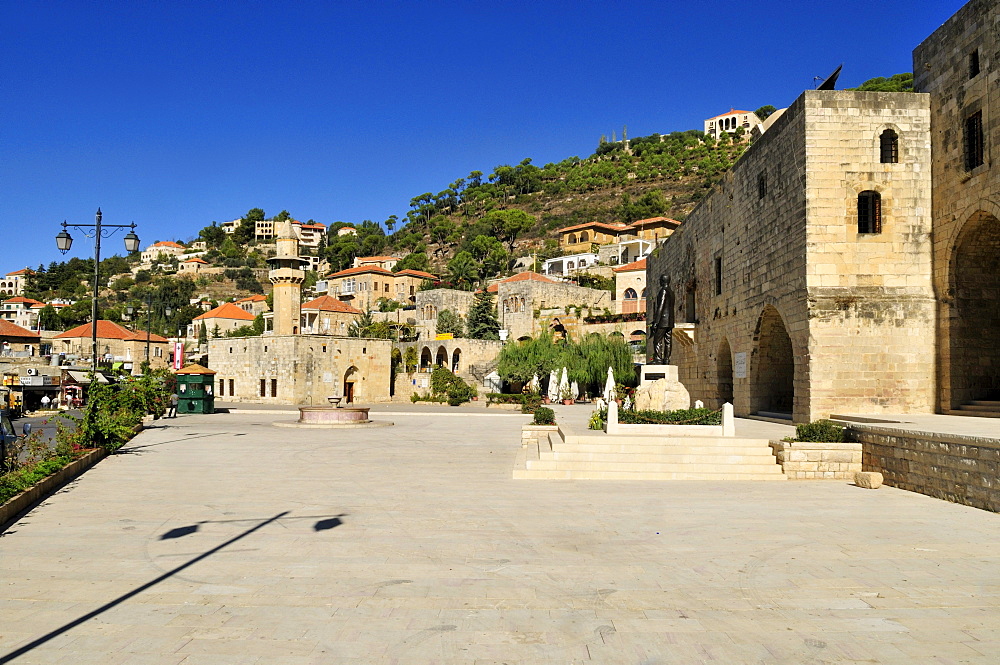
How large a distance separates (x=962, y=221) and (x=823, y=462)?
596 cm

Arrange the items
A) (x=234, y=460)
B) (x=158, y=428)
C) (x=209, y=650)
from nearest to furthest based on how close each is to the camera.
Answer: (x=209, y=650) < (x=234, y=460) < (x=158, y=428)

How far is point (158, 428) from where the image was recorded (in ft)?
77.0

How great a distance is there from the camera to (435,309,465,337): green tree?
2237 inches

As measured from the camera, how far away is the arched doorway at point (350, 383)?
143 ft

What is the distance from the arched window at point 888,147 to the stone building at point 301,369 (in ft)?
107

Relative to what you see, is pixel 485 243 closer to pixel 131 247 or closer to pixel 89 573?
pixel 131 247

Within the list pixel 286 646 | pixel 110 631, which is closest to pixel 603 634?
pixel 286 646

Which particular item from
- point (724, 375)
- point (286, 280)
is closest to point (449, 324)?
point (286, 280)

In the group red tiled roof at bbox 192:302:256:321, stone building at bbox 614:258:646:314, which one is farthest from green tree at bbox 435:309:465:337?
red tiled roof at bbox 192:302:256:321

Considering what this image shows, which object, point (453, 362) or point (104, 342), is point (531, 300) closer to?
point (453, 362)

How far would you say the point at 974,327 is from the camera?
15.0 metres

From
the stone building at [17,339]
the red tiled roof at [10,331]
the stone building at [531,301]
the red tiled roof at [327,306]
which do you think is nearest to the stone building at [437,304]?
the stone building at [531,301]

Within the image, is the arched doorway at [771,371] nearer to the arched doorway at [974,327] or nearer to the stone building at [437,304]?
the arched doorway at [974,327]

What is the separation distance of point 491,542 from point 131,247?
13590 mm
